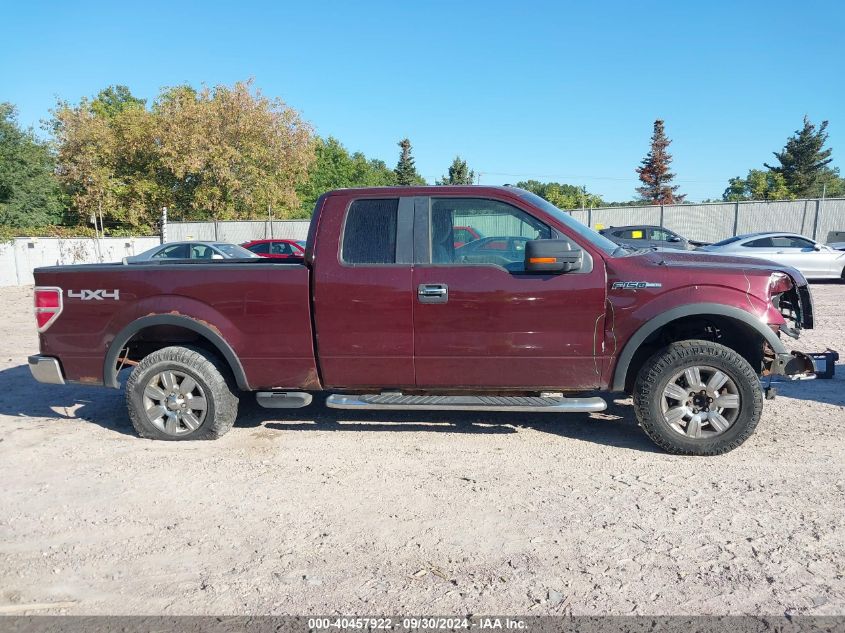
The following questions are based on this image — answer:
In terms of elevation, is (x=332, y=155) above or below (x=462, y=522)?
above

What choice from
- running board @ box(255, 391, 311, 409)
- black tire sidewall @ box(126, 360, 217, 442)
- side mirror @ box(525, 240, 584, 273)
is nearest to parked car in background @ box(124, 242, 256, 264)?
black tire sidewall @ box(126, 360, 217, 442)

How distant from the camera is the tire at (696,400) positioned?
4234mm

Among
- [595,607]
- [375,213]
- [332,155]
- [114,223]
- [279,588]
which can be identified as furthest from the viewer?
[332,155]

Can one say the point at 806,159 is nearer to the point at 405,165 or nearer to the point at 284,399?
the point at 405,165

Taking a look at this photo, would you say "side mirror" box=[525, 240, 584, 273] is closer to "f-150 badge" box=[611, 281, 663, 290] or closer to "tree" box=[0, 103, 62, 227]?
"f-150 badge" box=[611, 281, 663, 290]

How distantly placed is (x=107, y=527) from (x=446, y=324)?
2.50m

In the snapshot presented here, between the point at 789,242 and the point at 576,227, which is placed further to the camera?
the point at 789,242

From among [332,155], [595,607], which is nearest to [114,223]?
[332,155]

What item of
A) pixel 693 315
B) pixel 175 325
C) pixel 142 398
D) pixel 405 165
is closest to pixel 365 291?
pixel 175 325

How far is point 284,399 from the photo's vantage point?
4758mm

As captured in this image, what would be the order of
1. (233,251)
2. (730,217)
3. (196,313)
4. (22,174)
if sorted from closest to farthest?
(196,313), (233,251), (730,217), (22,174)

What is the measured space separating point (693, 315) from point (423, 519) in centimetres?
243

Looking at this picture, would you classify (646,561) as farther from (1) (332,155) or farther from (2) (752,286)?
(1) (332,155)

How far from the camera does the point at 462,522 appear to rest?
136 inches
